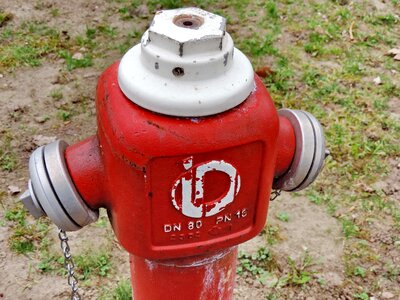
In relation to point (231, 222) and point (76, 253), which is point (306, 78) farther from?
point (231, 222)

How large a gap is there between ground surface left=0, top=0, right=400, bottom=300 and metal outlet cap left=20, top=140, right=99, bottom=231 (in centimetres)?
121

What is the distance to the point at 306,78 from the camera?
3814 mm

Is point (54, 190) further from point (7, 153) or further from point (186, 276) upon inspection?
point (7, 153)

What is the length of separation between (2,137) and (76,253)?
99cm

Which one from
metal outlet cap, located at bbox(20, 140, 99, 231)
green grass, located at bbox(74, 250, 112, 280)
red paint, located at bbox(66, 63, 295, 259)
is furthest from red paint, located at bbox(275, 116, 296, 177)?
green grass, located at bbox(74, 250, 112, 280)

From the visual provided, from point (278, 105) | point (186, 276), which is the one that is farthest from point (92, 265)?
point (278, 105)

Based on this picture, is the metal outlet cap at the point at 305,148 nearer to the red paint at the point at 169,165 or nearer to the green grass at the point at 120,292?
the red paint at the point at 169,165

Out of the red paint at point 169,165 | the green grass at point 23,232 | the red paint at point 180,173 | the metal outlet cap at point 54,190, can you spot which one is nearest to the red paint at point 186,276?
the red paint at point 180,173

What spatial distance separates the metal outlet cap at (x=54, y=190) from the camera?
1353 millimetres

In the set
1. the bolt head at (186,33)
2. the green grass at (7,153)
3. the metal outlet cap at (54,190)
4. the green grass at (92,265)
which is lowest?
the green grass at (92,265)

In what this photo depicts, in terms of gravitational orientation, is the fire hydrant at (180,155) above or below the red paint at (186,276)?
above

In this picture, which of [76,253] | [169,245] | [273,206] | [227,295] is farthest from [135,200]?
[273,206]

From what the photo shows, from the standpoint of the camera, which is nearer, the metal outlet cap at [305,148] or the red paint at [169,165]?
the red paint at [169,165]

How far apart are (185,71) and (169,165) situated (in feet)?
0.64
